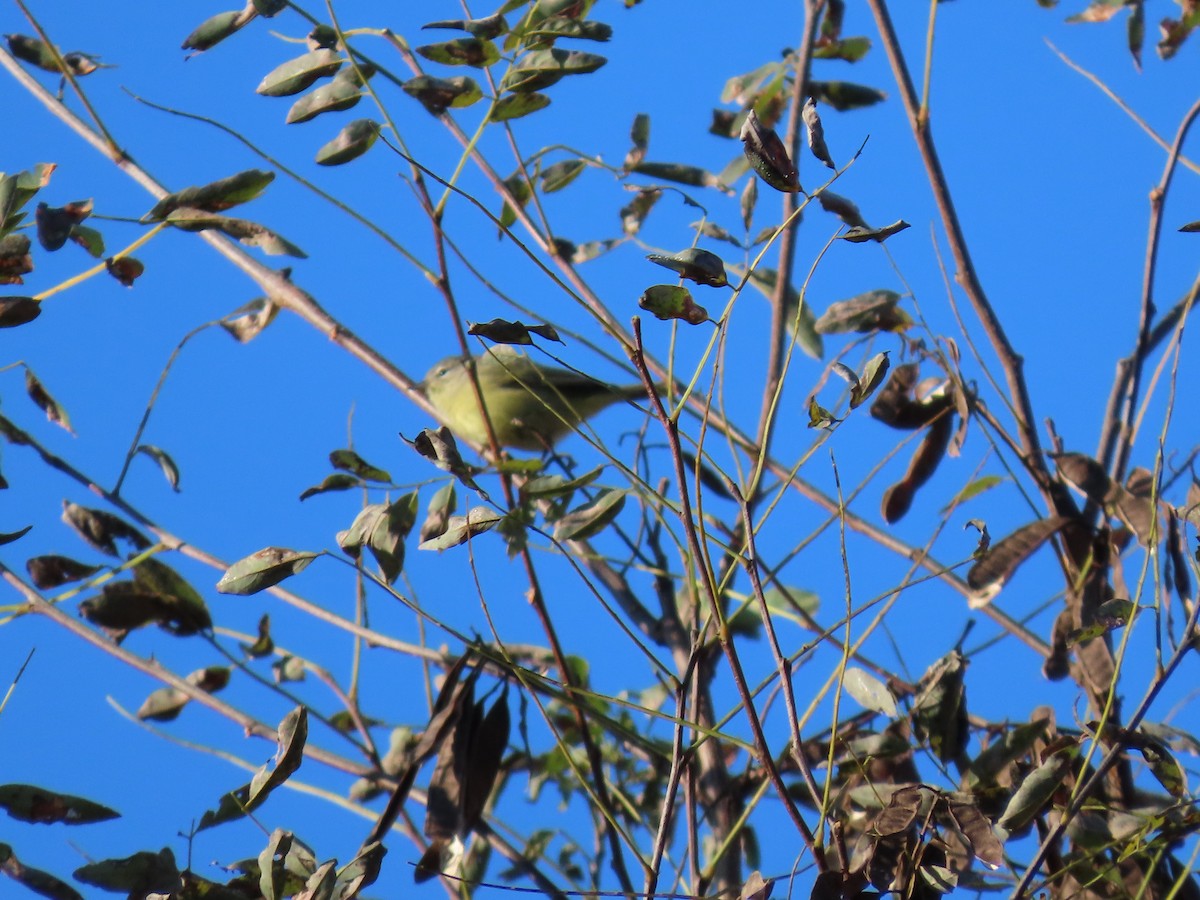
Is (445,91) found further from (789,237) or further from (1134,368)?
(1134,368)

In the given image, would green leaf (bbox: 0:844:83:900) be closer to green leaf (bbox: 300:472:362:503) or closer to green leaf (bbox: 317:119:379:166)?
green leaf (bbox: 300:472:362:503)

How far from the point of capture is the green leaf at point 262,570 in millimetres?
1181

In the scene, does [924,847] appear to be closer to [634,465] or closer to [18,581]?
[634,465]

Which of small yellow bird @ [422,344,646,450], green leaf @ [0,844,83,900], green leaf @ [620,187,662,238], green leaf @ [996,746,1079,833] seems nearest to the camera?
green leaf @ [996,746,1079,833]

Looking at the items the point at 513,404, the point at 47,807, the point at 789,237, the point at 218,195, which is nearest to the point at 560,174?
the point at 789,237

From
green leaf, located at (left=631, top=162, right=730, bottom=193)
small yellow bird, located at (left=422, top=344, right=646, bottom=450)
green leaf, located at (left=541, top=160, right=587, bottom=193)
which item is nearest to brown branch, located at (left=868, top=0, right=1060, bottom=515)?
green leaf, located at (left=631, top=162, right=730, bottom=193)

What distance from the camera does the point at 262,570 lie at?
118 cm

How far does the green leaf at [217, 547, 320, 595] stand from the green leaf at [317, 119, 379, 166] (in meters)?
0.51

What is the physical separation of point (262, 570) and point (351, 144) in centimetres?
55

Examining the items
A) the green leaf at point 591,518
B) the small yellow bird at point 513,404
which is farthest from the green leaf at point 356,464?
the small yellow bird at point 513,404

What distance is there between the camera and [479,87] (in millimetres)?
1435

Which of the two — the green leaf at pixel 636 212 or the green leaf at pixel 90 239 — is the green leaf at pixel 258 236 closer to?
the green leaf at pixel 90 239

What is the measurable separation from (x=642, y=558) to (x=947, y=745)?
661 millimetres

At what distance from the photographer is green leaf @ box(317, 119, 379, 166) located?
1.47 metres
